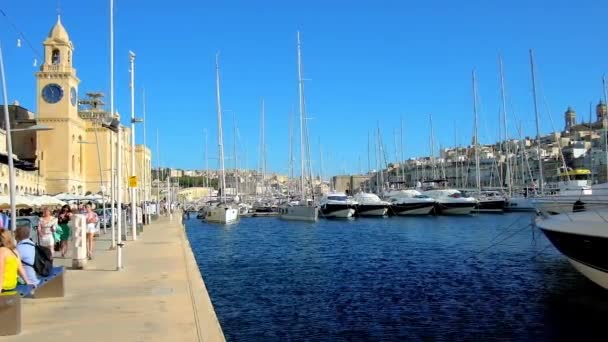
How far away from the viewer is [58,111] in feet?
271

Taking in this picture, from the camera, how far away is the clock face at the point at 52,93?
81.7 meters

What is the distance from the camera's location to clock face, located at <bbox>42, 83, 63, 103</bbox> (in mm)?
81688

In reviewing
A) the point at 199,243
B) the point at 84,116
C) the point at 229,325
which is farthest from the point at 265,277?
the point at 84,116

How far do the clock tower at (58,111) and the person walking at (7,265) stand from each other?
248 ft

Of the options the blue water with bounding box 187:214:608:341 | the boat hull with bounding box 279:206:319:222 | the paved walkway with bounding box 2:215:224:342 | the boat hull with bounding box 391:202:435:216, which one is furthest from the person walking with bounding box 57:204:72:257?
the boat hull with bounding box 391:202:435:216

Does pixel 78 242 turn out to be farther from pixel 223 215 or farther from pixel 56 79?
pixel 56 79

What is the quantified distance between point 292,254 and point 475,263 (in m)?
9.18

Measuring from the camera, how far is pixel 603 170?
77.6m

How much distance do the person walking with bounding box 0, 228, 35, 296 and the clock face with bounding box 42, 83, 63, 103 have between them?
7885 cm

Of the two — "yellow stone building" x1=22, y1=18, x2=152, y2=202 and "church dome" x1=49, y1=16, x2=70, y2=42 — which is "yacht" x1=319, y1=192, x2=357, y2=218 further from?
"church dome" x1=49, y1=16, x2=70, y2=42

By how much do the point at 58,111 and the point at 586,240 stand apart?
3136 inches

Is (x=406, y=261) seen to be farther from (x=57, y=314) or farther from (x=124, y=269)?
(x=57, y=314)

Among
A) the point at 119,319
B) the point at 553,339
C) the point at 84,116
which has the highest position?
the point at 84,116

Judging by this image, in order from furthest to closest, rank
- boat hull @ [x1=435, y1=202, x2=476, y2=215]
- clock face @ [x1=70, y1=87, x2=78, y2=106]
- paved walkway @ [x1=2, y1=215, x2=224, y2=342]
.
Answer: clock face @ [x1=70, y1=87, x2=78, y2=106] → boat hull @ [x1=435, y1=202, x2=476, y2=215] → paved walkway @ [x1=2, y1=215, x2=224, y2=342]
